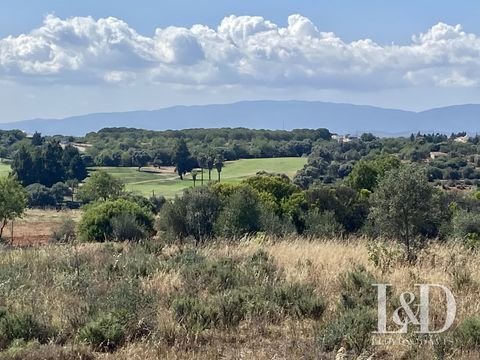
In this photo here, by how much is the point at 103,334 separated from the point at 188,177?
80.9m

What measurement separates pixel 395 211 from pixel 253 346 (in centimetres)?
504

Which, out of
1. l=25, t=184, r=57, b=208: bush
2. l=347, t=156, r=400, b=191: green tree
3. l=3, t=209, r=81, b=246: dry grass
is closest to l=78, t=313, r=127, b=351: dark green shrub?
l=3, t=209, r=81, b=246: dry grass

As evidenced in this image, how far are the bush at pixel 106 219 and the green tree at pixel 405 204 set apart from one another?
49.0 ft

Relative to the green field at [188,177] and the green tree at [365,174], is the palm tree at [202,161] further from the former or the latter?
the green tree at [365,174]

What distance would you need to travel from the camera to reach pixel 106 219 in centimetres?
2611

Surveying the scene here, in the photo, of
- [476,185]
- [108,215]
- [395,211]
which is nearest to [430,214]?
[395,211]

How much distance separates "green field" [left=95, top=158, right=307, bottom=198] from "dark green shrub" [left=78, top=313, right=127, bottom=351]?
2489 inches

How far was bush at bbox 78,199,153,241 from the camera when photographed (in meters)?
24.5

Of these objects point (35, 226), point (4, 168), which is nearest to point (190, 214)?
point (35, 226)

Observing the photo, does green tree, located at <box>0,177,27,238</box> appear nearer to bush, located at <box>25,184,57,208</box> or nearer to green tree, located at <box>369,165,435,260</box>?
bush, located at <box>25,184,57,208</box>

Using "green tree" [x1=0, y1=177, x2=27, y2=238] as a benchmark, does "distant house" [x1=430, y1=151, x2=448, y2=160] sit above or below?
above

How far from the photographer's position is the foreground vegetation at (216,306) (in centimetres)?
530

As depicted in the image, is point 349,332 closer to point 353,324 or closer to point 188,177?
point 353,324

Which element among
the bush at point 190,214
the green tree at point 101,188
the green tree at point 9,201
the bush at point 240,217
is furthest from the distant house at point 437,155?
the bush at point 240,217
